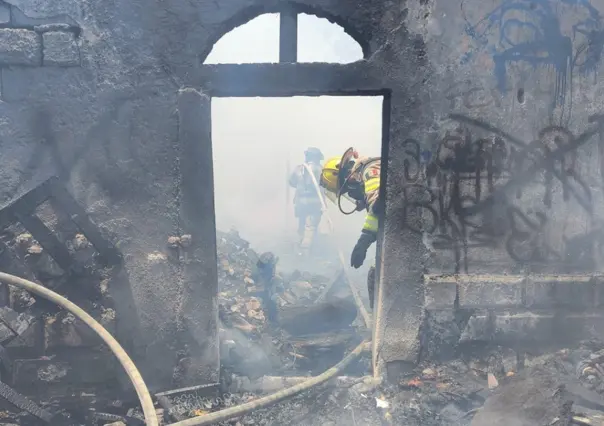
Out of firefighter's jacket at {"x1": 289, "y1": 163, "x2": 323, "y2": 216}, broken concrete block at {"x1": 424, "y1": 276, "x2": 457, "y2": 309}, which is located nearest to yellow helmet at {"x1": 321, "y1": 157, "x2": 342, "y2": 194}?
broken concrete block at {"x1": 424, "y1": 276, "x2": 457, "y2": 309}

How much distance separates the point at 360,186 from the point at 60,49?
340 cm

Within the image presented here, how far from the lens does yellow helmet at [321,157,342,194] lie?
6.08 metres

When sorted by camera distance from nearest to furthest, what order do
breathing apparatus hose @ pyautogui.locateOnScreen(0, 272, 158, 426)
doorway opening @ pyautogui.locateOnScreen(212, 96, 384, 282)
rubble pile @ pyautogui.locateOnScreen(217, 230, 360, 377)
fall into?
breathing apparatus hose @ pyautogui.locateOnScreen(0, 272, 158, 426), rubble pile @ pyautogui.locateOnScreen(217, 230, 360, 377), doorway opening @ pyautogui.locateOnScreen(212, 96, 384, 282)

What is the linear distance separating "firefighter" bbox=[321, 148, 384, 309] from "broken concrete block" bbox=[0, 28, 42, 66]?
3.27 meters

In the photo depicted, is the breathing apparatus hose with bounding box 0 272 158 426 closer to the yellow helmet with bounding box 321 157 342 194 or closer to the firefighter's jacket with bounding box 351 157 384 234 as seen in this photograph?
the firefighter's jacket with bounding box 351 157 384 234

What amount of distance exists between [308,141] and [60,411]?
21.6 metres

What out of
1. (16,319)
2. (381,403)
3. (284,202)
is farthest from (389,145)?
(284,202)

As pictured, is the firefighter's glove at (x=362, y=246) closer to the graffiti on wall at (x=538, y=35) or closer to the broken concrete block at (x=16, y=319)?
the graffiti on wall at (x=538, y=35)

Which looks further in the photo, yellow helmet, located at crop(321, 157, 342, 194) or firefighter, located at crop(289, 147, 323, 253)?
firefighter, located at crop(289, 147, 323, 253)

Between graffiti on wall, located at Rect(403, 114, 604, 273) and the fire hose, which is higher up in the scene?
graffiti on wall, located at Rect(403, 114, 604, 273)

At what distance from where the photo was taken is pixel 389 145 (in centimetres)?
438

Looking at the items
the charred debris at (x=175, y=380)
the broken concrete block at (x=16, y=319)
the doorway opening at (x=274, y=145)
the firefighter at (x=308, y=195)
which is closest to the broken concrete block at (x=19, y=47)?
the charred debris at (x=175, y=380)

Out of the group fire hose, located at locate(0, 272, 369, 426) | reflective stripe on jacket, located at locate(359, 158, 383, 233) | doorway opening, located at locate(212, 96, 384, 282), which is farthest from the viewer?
doorway opening, located at locate(212, 96, 384, 282)

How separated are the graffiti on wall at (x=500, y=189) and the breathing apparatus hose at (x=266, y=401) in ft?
5.14
